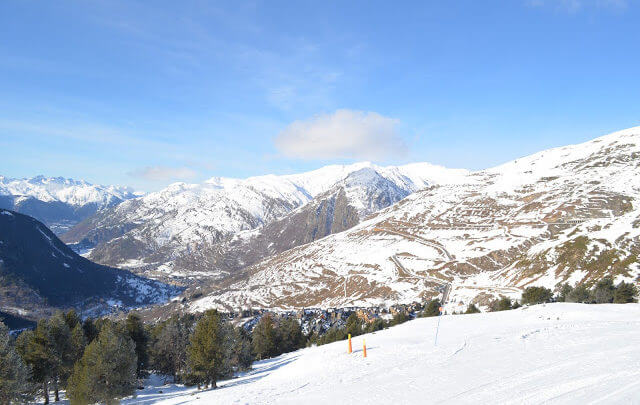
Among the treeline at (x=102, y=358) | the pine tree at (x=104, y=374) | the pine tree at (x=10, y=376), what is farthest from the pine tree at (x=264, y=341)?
the pine tree at (x=10, y=376)

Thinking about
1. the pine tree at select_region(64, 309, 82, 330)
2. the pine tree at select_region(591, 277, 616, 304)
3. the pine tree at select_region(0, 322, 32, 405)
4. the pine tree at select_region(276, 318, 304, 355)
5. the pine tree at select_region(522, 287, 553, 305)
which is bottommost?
the pine tree at select_region(276, 318, 304, 355)

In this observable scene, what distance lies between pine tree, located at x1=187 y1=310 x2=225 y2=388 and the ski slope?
1851cm

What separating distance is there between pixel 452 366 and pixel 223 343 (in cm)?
3061

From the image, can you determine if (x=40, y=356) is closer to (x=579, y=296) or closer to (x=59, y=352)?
(x=59, y=352)

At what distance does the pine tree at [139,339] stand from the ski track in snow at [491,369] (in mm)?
39645

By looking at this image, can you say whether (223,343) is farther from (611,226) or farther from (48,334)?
(611,226)

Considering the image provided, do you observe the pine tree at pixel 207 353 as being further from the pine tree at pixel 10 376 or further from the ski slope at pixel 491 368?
the ski slope at pixel 491 368

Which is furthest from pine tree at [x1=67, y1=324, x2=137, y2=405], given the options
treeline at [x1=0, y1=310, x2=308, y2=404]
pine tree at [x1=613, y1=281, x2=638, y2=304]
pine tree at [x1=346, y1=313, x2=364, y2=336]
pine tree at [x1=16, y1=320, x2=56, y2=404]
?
pine tree at [x1=613, y1=281, x2=638, y2=304]

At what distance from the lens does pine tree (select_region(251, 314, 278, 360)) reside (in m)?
71.9

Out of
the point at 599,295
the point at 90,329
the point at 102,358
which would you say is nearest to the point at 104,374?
the point at 102,358

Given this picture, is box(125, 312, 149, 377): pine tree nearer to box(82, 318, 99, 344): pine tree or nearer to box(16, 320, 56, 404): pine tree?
box(82, 318, 99, 344): pine tree

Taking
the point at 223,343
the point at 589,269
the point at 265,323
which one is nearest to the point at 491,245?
the point at 589,269

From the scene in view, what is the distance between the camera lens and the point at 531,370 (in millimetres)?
16156

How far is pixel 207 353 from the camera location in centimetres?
4019
